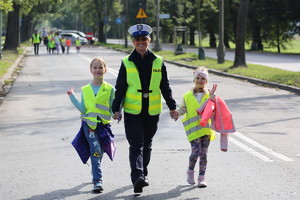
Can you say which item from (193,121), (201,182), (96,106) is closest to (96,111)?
(96,106)

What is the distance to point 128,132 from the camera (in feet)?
20.7

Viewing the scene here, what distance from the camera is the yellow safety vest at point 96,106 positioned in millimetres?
6559

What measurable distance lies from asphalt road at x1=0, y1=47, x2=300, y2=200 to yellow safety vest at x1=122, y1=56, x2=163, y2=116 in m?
0.81

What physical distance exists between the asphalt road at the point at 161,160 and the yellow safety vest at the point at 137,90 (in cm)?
81

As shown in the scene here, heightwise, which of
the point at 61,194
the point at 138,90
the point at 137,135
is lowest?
the point at 61,194

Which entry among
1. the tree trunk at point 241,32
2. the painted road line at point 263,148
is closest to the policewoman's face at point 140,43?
the painted road line at point 263,148

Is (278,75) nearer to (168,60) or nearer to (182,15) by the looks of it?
(168,60)

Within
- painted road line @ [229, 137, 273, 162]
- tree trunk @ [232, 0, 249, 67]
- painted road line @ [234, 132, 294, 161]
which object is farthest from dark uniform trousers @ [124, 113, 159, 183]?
tree trunk @ [232, 0, 249, 67]

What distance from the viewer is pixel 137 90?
20.6 feet

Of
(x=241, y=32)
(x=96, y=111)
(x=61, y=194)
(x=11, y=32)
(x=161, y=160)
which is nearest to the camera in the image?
(x=61, y=194)

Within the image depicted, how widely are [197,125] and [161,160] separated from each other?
1.51 metres

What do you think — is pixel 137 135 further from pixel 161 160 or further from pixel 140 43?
pixel 161 160

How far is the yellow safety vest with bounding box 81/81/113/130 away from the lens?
656cm

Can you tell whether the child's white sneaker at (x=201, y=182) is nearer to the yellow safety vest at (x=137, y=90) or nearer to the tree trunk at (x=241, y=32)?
the yellow safety vest at (x=137, y=90)
